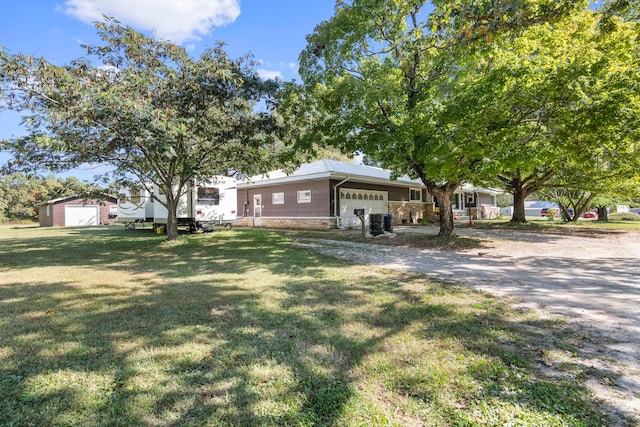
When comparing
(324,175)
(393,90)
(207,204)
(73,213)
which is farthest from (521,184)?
(73,213)

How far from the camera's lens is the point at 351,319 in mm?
3703

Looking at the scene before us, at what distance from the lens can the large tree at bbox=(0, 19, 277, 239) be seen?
6.98 m

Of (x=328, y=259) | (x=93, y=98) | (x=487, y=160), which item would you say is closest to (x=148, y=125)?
(x=93, y=98)

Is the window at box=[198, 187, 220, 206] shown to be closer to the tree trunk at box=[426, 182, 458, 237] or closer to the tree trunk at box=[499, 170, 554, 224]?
the tree trunk at box=[426, 182, 458, 237]

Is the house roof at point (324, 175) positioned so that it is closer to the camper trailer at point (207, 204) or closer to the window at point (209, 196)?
the camper trailer at point (207, 204)

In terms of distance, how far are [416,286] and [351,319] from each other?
6.46 feet

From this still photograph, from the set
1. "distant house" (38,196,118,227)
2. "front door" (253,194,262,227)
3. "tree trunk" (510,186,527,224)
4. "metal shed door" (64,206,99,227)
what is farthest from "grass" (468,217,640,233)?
"metal shed door" (64,206,99,227)

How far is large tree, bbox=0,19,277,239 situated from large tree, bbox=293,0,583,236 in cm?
231

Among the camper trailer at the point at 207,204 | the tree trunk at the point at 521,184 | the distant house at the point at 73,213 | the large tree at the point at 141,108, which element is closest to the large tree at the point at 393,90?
the large tree at the point at 141,108

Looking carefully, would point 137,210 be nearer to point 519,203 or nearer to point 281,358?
point 281,358

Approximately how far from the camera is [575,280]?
566 cm

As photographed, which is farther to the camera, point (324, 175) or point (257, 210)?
point (257, 210)

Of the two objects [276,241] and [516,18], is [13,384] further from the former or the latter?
[276,241]

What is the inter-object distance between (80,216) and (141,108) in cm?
3265
